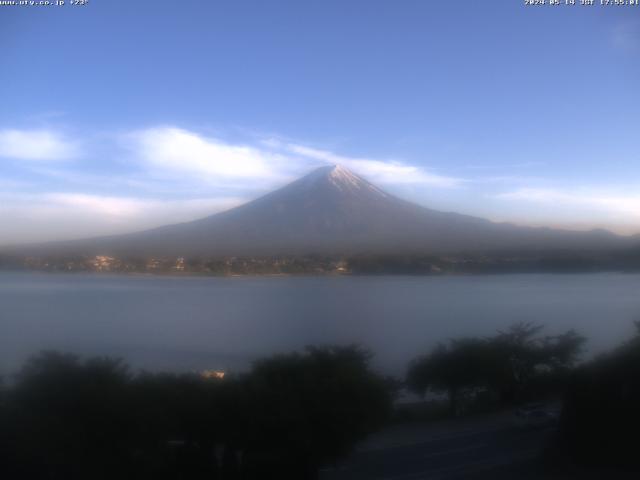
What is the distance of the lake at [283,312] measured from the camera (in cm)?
1030

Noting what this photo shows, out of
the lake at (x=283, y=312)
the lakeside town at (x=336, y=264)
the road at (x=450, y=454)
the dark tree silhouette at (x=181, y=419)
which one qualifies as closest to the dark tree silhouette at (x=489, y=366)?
the lake at (x=283, y=312)

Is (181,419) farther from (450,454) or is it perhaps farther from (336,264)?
(336,264)

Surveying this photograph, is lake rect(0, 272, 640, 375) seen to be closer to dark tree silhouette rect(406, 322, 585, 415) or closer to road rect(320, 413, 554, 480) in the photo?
dark tree silhouette rect(406, 322, 585, 415)

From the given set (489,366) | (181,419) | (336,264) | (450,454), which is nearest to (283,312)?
(336,264)

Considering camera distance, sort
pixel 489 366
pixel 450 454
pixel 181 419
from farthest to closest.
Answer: pixel 489 366 < pixel 450 454 < pixel 181 419

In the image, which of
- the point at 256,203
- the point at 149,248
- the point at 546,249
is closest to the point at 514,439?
the point at 546,249

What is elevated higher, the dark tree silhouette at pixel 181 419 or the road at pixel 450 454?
the dark tree silhouette at pixel 181 419

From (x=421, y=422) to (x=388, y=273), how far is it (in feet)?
15.4

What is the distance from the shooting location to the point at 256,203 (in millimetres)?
26234

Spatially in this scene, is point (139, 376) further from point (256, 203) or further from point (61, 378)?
point (256, 203)

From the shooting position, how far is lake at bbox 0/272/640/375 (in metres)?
10.3

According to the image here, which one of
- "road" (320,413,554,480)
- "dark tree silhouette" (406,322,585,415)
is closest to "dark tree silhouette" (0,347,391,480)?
Answer: "road" (320,413,554,480)

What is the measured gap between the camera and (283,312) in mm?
13562

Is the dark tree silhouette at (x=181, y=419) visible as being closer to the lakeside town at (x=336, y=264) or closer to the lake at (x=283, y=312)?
the lake at (x=283, y=312)
